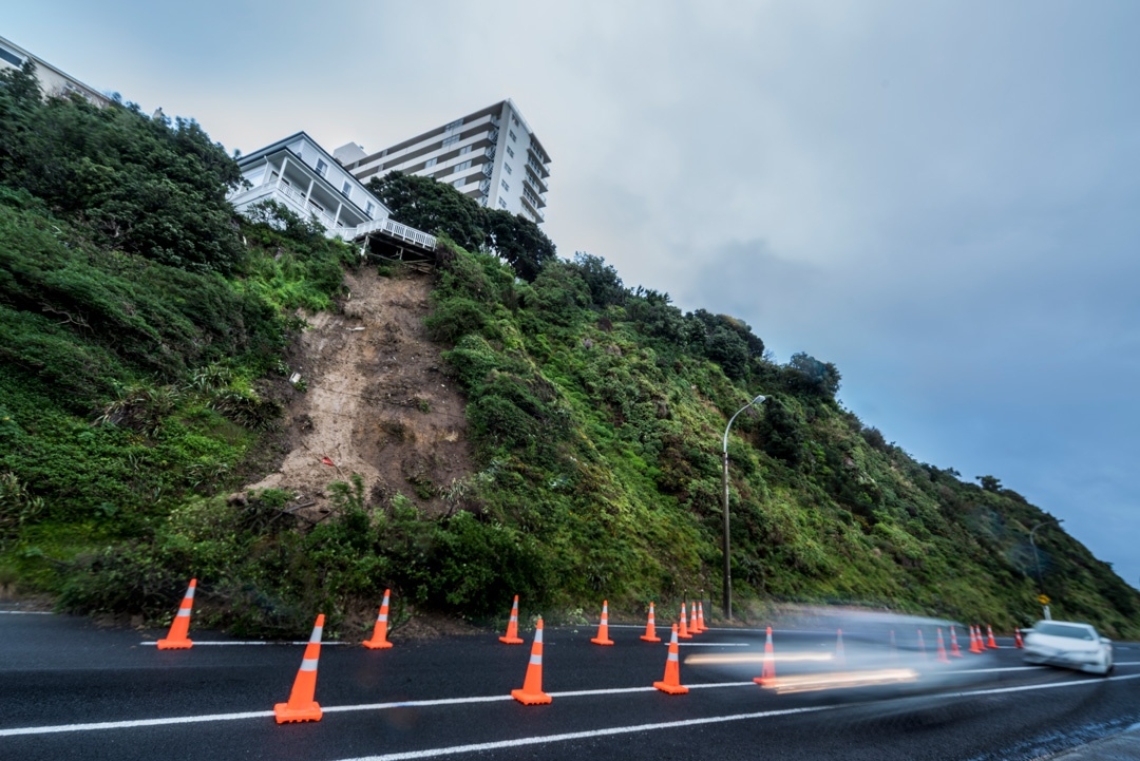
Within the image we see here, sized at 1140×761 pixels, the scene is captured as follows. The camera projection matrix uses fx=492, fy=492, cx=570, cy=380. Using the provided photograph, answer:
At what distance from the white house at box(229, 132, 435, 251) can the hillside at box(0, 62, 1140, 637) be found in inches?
105

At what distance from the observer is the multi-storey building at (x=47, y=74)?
93.4ft

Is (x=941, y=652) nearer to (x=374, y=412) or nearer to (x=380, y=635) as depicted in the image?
(x=380, y=635)

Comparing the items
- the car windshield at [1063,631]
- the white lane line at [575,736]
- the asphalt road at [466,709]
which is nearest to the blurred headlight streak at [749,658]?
the asphalt road at [466,709]

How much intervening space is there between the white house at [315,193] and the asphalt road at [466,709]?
23.4 meters

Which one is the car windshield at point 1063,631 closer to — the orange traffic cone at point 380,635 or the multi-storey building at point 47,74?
the orange traffic cone at point 380,635

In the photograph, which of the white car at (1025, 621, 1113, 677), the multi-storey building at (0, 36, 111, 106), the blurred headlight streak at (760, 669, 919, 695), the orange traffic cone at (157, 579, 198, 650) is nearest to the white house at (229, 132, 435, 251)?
the multi-storey building at (0, 36, 111, 106)

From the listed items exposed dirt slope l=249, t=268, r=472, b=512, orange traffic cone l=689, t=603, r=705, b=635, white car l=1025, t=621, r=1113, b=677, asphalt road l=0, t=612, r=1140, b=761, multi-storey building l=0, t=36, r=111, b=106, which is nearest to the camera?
asphalt road l=0, t=612, r=1140, b=761

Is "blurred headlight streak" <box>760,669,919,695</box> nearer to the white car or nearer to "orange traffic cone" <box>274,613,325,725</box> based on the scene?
"orange traffic cone" <box>274,613,325,725</box>

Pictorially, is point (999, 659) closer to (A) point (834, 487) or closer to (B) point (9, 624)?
(A) point (834, 487)

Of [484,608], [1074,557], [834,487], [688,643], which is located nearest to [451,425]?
[484,608]

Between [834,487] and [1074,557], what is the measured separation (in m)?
37.2

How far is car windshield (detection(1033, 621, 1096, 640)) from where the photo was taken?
13141mm

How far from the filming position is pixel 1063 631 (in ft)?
44.1

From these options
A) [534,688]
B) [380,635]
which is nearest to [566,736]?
[534,688]
